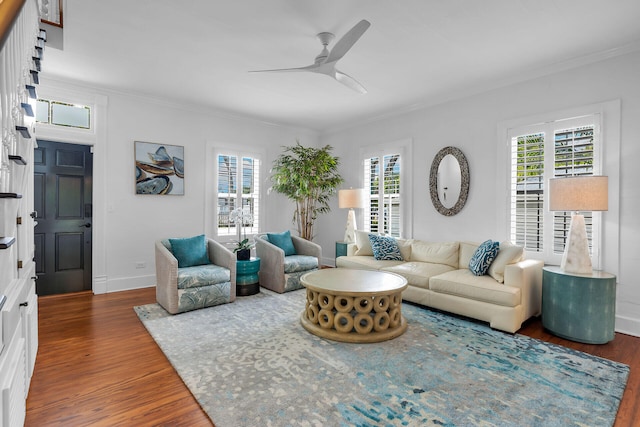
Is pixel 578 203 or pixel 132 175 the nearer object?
pixel 578 203

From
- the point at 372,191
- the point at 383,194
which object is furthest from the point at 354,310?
the point at 372,191

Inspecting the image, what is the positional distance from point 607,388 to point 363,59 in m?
3.42

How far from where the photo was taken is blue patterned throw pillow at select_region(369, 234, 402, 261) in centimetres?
462

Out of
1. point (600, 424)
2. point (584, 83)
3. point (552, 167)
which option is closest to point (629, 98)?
point (584, 83)

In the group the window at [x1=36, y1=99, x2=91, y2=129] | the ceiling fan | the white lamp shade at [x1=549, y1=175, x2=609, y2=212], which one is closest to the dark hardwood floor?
the white lamp shade at [x1=549, y1=175, x2=609, y2=212]

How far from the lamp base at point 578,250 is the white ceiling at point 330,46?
170 cm

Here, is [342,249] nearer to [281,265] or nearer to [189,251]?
[281,265]

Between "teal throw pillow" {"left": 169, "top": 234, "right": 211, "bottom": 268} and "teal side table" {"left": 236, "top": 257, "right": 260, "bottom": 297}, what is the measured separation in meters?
0.44

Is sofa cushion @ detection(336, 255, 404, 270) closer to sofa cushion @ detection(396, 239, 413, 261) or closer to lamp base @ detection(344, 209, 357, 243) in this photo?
sofa cushion @ detection(396, 239, 413, 261)

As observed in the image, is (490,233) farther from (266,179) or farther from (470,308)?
(266,179)

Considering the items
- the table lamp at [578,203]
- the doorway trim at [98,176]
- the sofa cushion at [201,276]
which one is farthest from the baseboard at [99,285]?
the table lamp at [578,203]

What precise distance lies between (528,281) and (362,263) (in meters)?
1.96

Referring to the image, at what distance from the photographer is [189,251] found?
412 centimetres

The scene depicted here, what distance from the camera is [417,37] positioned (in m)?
3.08
